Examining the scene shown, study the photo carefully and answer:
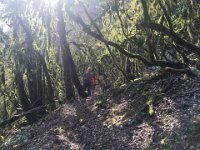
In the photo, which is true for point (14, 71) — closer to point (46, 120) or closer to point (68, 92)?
point (68, 92)

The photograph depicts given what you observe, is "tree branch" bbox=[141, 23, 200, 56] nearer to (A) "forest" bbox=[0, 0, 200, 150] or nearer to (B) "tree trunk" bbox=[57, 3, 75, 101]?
(A) "forest" bbox=[0, 0, 200, 150]

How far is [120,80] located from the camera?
18.7 meters

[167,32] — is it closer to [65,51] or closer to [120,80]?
[65,51]

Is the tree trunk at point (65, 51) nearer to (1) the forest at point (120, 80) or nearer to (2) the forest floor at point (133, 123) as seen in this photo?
(1) the forest at point (120, 80)

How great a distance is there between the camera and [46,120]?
46.7 ft

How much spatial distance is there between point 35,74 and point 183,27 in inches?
314

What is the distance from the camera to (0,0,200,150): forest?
8844 mm

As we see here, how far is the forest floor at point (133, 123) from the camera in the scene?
8133 millimetres

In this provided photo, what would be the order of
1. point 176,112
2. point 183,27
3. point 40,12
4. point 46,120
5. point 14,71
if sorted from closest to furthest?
point 176,112, point 183,27, point 46,120, point 40,12, point 14,71

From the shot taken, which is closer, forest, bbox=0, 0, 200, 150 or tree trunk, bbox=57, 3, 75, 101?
forest, bbox=0, 0, 200, 150

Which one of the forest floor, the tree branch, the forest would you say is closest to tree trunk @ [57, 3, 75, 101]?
the forest

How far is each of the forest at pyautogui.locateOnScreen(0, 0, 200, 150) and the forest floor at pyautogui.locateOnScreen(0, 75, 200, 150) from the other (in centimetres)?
2

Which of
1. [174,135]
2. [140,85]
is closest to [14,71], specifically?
[140,85]

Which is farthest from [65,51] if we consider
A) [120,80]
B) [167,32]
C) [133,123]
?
[167,32]
